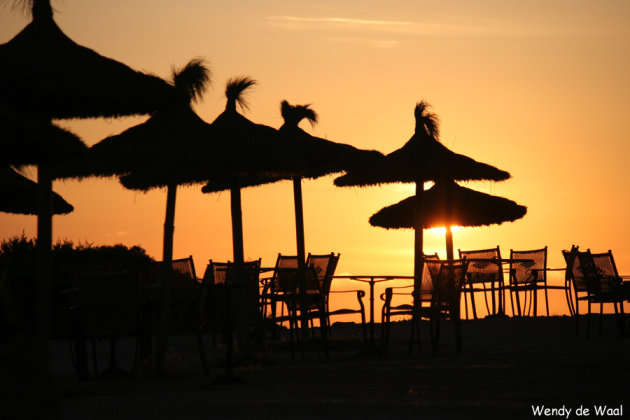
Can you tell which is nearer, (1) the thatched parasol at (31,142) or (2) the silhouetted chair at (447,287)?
(1) the thatched parasol at (31,142)

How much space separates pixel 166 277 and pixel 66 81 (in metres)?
2.65

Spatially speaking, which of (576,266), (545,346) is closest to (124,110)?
(545,346)

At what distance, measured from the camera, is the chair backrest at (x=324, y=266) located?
13.5m

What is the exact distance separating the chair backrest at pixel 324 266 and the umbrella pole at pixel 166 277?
2439 mm

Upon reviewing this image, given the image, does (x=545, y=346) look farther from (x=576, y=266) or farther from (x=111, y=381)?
(x=111, y=381)

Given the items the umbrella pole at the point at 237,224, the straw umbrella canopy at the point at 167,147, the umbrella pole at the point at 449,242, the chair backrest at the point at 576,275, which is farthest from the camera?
the umbrella pole at the point at 449,242

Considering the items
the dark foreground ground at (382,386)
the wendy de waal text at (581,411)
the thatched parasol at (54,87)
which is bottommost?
the wendy de waal text at (581,411)

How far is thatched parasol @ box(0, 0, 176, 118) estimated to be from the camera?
938cm

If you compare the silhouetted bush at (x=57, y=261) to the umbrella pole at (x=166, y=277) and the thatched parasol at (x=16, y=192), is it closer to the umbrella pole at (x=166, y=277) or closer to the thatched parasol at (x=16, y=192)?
the thatched parasol at (x=16, y=192)

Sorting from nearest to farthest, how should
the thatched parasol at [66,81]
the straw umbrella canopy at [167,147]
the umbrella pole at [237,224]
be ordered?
the thatched parasol at [66,81] → the straw umbrella canopy at [167,147] → the umbrella pole at [237,224]

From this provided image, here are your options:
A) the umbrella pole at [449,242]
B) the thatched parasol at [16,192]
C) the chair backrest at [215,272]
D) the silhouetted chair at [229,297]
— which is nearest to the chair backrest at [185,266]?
the silhouetted chair at [229,297]

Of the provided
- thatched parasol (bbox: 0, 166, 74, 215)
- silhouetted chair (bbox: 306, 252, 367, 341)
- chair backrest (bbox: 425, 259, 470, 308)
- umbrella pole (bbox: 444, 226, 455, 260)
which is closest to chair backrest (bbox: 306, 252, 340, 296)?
silhouetted chair (bbox: 306, 252, 367, 341)

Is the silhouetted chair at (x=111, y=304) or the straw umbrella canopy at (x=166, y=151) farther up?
the straw umbrella canopy at (x=166, y=151)

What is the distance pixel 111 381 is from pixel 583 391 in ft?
15.8
